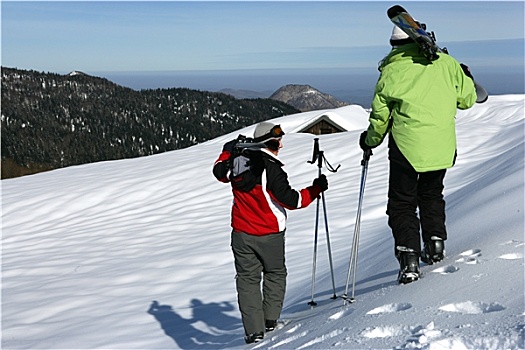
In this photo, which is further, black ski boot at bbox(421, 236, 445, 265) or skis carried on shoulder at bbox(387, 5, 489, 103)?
black ski boot at bbox(421, 236, 445, 265)

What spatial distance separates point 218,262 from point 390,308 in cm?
516

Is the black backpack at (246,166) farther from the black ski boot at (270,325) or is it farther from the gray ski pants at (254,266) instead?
the black ski boot at (270,325)

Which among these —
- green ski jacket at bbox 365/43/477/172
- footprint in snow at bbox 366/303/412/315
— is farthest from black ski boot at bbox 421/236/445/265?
footprint in snow at bbox 366/303/412/315

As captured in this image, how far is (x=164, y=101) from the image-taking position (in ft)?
577

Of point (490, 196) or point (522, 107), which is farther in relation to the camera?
point (522, 107)

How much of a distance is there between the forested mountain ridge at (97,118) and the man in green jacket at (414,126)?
115566 mm

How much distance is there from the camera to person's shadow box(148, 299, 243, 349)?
209 inches

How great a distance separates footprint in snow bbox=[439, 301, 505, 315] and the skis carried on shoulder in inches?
70.2

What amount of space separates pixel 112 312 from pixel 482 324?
503cm

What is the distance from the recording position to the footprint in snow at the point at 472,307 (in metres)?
3.11

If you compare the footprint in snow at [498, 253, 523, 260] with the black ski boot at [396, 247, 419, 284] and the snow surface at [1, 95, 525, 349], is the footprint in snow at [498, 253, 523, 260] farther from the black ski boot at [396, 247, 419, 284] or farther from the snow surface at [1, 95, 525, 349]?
the black ski boot at [396, 247, 419, 284]

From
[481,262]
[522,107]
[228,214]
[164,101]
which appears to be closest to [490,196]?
[481,262]

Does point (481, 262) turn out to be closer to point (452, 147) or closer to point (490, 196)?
point (452, 147)

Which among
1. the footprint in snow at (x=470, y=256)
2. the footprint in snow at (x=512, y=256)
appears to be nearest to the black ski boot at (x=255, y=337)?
the footprint in snow at (x=470, y=256)
